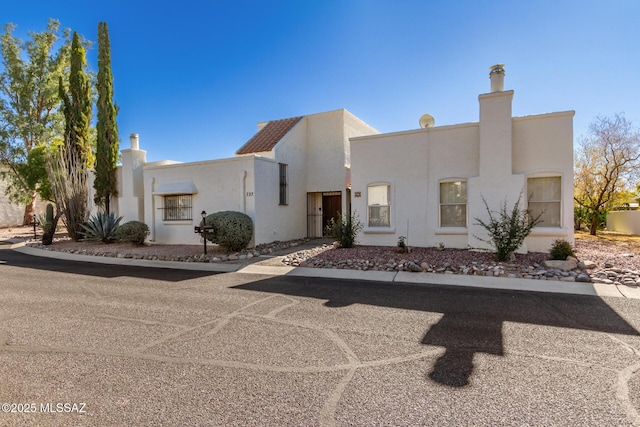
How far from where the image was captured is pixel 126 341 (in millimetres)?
4328

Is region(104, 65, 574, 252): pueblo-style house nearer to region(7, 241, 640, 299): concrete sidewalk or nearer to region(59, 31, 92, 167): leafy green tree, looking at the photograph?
region(59, 31, 92, 167): leafy green tree

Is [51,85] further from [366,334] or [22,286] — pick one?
[366,334]

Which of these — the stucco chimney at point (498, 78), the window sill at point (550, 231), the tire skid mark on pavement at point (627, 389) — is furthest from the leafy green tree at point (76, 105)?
the tire skid mark on pavement at point (627, 389)

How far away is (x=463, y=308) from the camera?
5539mm

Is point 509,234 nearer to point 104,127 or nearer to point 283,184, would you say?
point 283,184

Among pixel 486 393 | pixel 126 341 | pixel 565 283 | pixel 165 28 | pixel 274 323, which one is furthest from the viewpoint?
pixel 165 28

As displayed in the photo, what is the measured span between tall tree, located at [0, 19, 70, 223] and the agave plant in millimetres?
13828

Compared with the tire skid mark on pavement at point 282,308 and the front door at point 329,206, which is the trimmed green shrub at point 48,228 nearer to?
the front door at point 329,206

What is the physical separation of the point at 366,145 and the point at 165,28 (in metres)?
9.66

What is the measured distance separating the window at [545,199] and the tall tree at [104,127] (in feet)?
61.9

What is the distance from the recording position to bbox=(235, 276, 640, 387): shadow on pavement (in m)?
3.89

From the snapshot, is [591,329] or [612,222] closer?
[591,329]

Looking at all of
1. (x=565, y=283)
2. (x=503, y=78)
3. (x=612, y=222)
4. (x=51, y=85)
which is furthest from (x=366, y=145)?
(x=51, y=85)

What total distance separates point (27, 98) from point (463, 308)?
34351 millimetres
